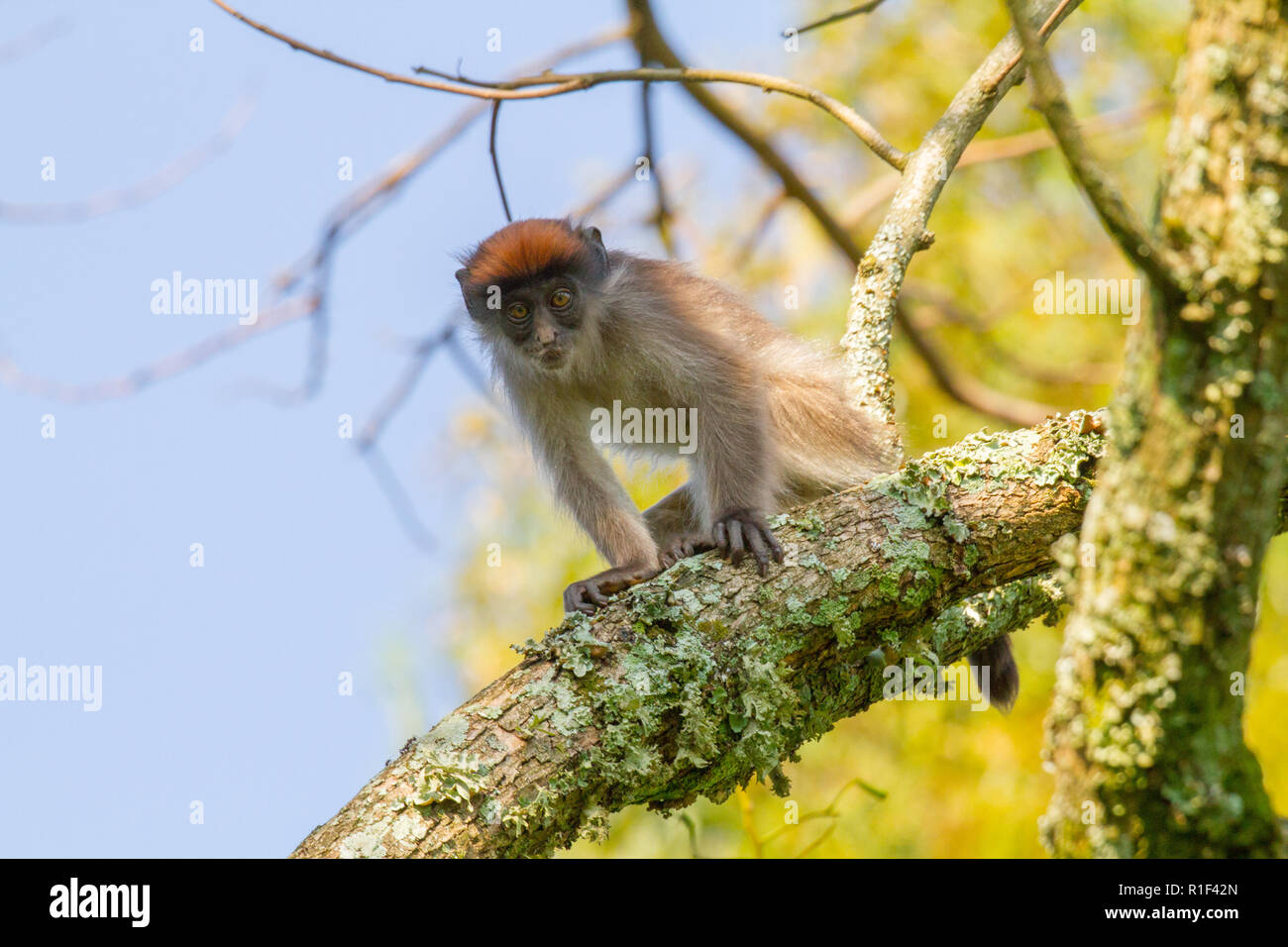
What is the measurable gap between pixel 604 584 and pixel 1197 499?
135 inches

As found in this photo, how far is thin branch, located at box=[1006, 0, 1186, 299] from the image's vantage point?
83.7 inches

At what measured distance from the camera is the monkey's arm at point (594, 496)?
6.17 m

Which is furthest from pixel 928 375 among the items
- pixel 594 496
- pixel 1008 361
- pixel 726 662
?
pixel 726 662

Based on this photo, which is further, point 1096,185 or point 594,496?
point 594,496

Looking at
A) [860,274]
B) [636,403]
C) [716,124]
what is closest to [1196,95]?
[860,274]

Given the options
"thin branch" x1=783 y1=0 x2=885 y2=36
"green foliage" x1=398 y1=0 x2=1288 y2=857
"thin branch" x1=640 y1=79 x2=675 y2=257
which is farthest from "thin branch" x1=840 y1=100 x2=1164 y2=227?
"thin branch" x1=783 y1=0 x2=885 y2=36

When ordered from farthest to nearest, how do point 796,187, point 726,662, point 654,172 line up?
point 796,187, point 654,172, point 726,662

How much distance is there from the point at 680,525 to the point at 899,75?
8770 millimetres

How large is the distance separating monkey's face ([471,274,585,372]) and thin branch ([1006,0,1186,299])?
426 cm

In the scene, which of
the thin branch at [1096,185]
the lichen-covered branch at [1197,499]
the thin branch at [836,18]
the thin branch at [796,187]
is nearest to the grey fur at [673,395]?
the thin branch at [796,187]

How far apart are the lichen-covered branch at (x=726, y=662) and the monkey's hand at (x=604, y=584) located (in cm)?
91

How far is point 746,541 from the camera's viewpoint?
177 inches

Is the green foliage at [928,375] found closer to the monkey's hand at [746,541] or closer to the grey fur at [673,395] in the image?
the grey fur at [673,395]

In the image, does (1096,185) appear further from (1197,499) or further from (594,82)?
(594,82)
